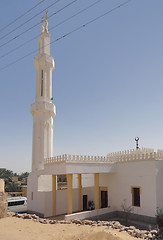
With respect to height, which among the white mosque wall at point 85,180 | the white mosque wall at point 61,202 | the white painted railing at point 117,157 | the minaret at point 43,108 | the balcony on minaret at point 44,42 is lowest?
the white mosque wall at point 61,202

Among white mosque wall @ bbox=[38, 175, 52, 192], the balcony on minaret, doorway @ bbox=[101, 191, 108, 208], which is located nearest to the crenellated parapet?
doorway @ bbox=[101, 191, 108, 208]

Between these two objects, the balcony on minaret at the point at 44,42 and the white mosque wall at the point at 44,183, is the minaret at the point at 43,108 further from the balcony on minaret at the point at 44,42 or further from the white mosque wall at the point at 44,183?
the white mosque wall at the point at 44,183

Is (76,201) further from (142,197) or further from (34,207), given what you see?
(142,197)

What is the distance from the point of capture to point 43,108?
19984 mm

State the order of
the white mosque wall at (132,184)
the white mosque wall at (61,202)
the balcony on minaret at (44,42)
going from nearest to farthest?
the white mosque wall at (132,184)
the white mosque wall at (61,202)
the balcony on minaret at (44,42)

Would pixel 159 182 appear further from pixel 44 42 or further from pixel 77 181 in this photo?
pixel 44 42

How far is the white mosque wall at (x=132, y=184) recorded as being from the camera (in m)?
14.4

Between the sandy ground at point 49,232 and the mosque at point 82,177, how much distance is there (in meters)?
3.18

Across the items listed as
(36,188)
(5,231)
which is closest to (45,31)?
(36,188)

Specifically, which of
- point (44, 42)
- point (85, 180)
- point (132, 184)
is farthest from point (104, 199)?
point (44, 42)

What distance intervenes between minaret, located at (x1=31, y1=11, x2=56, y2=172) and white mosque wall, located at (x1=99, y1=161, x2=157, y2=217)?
5513mm

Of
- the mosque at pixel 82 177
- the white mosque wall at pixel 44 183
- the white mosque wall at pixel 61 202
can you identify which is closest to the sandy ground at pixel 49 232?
the mosque at pixel 82 177

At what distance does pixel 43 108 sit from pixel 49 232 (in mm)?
11722

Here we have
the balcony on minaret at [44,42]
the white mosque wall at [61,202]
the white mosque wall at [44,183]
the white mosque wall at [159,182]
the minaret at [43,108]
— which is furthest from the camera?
the balcony on minaret at [44,42]
